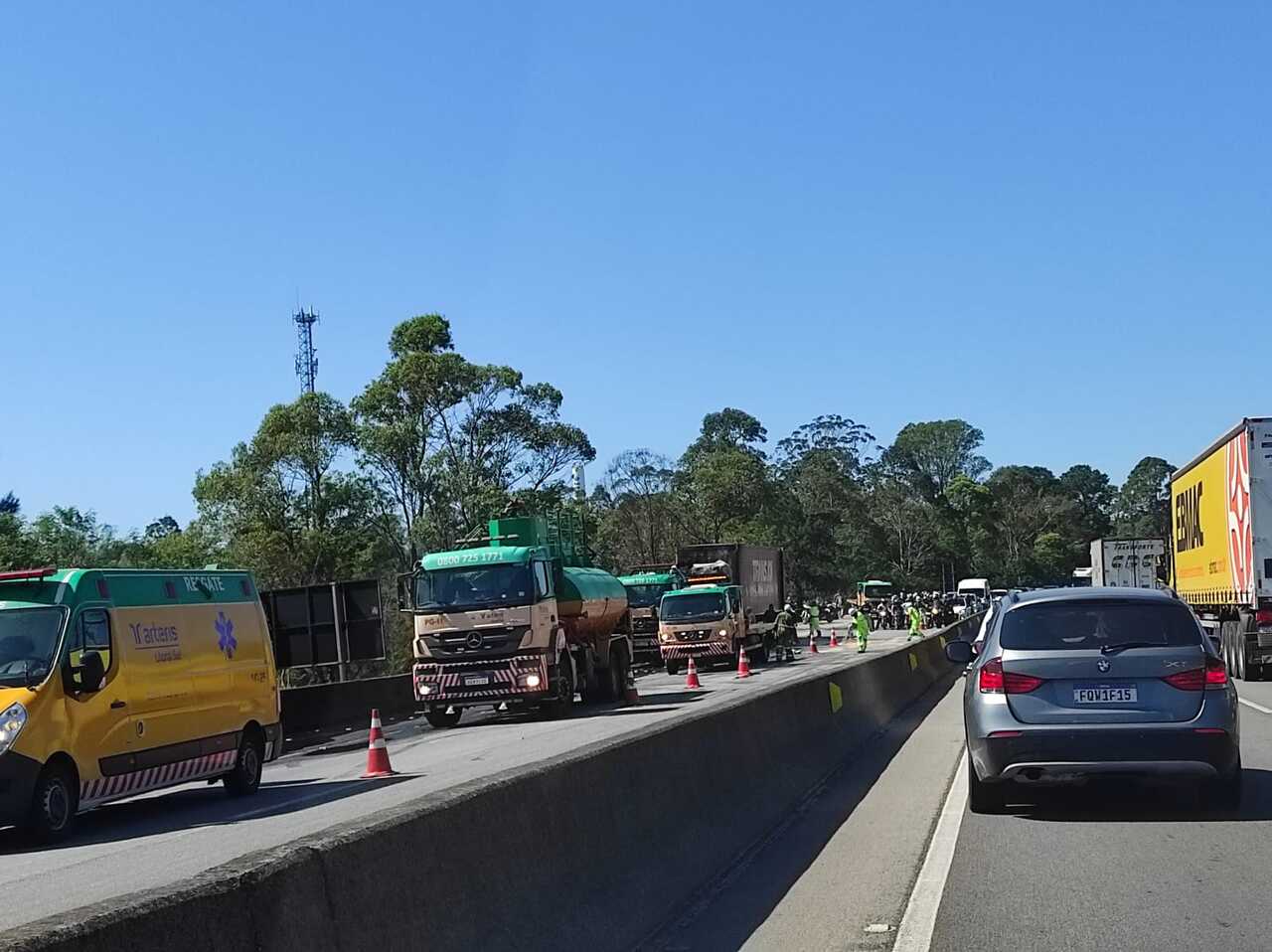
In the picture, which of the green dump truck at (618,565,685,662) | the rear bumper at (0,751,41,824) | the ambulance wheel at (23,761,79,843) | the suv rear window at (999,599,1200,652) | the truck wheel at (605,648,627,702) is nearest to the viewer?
the suv rear window at (999,599,1200,652)

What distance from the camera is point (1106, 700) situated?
11.2 m

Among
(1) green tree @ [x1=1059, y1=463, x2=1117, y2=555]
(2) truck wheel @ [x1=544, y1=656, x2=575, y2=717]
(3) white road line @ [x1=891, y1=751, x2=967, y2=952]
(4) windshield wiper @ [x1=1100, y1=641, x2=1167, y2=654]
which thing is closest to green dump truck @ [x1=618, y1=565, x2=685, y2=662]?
(2) truck wheel @ [x1=544, y1=656, x2=575, y2=717]

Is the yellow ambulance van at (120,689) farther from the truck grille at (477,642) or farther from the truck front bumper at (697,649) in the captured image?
the truck front bumper at (697,649)

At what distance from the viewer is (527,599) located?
26.5 m

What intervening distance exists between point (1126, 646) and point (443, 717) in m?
18.2

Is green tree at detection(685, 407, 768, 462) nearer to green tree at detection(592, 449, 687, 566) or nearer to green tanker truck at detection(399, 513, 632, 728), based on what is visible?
green tree at detection(592, 449, 687, 566)

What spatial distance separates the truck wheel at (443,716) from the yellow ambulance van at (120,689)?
9.49 m

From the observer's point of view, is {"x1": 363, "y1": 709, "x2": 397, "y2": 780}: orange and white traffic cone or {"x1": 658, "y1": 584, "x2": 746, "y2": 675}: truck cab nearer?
{"x1": 363, "y1": 709, "x2": 397, "y2": 780}: orange and white traffic cone

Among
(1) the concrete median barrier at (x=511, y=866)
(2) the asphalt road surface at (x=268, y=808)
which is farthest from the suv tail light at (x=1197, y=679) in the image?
(2) the asphalt road surface at (x=268, y=808)

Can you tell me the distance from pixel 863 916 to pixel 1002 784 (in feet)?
11.7

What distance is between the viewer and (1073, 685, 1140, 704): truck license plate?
11211 millimetres

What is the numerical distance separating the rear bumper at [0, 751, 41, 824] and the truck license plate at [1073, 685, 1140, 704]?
8.46 meters

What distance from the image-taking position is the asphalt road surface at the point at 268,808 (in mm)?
11133

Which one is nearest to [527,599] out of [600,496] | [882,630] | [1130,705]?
[1130,705]
